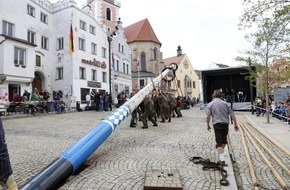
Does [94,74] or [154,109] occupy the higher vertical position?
[94,74]

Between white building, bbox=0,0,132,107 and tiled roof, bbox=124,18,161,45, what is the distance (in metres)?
23.4

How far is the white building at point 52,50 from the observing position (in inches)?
911

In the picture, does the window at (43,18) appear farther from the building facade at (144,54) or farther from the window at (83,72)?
the building facade at (144,54)

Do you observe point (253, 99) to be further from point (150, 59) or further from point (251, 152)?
point (150, 59)

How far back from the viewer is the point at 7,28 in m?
23.9

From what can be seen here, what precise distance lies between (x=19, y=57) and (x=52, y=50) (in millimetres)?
7730

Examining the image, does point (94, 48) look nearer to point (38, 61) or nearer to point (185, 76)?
point (38, 61)

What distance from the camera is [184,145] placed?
8.52m

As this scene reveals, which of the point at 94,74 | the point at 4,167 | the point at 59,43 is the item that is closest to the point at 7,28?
the point at 59,43

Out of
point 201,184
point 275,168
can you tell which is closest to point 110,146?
point 201,184

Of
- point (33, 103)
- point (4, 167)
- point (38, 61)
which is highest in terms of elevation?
point (38, 61)

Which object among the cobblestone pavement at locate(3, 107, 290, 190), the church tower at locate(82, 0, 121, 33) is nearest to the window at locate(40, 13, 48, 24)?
the church tower at locate(82, 0, 121, 33)

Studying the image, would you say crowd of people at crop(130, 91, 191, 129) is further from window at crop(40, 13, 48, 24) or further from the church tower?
the church tower

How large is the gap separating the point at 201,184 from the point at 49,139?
628 centimetres
